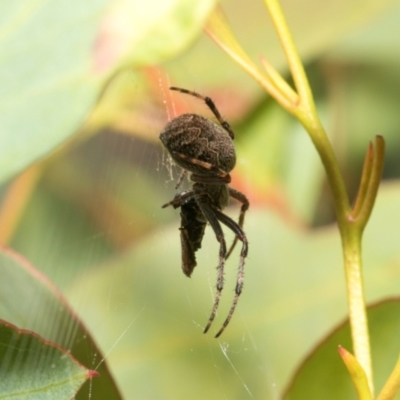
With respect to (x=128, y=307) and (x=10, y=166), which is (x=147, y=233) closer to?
(x=128, y=307)

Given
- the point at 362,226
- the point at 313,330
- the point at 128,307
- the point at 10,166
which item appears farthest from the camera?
the point at 313,330

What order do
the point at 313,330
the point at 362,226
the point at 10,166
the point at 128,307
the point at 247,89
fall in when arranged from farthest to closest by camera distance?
the point at 247,89
the point at 313,330
the point at 128,307
the point at 362,226
the point at 10,166

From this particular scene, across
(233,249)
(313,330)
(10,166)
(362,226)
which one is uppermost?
(10,166)

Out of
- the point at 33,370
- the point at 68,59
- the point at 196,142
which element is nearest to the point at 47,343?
the point at 33,370

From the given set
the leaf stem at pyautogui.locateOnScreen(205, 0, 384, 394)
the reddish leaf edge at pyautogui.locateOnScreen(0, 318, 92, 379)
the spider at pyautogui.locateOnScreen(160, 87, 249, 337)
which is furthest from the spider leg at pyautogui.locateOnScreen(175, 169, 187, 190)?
the reddish leaf edge at pyautogui.locateOnScreen(0, 318, 92, 379)

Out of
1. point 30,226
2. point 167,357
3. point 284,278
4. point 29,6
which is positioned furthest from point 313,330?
point 29,6

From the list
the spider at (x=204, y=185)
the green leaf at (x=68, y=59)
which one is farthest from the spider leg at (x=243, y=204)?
the green leaf at (x=68, y=59)

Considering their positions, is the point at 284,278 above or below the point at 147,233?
below

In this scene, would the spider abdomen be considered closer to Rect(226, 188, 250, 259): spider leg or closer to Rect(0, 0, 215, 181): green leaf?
Rect(226, 188, 250, 259): spider leg

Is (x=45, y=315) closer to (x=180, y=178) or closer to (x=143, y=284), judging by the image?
(x=143, y=284)
